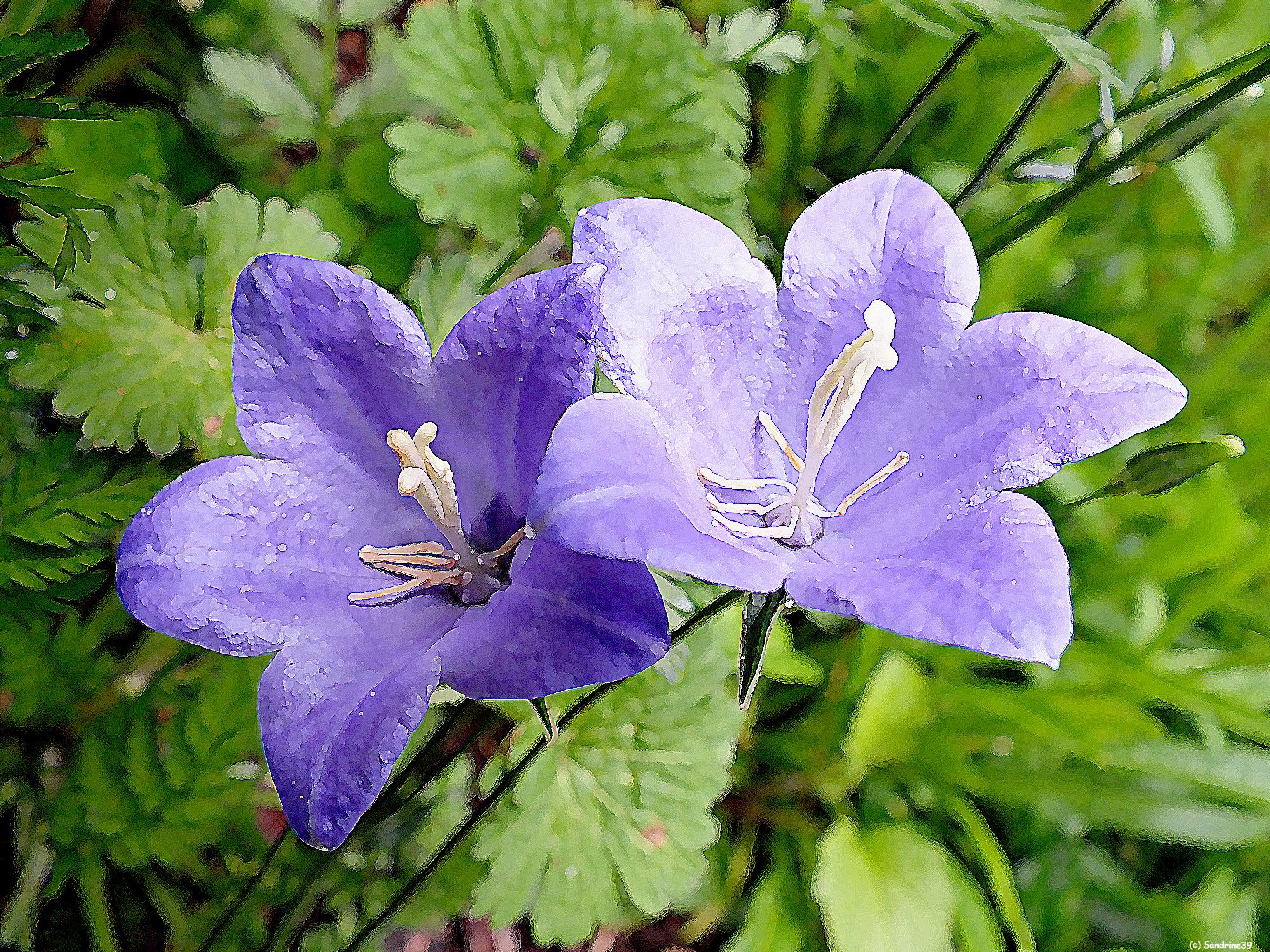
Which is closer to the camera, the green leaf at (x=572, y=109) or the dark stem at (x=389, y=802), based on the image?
the dark stem at (x=389, y=802)

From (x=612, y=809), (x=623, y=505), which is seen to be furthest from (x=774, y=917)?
(x=623, y=505)

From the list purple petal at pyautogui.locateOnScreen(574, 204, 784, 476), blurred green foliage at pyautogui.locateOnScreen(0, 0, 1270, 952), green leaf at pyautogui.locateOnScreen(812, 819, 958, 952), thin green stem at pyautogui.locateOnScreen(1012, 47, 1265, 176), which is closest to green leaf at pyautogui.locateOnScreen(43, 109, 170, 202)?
blurred green foliage at pyautogui.locateOnScreen(0, 0, 1270, 952)

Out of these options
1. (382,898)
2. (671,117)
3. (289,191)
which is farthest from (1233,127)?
(382,898)

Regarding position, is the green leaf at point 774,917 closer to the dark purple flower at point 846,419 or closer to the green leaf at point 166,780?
the green leaf at point 166,780

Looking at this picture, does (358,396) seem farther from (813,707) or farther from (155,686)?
(813,707)

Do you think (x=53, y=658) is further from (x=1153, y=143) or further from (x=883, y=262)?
(x=1153, y=143)

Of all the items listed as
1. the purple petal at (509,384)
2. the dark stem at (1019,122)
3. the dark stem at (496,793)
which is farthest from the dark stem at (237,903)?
the dark stem at (1019,122)

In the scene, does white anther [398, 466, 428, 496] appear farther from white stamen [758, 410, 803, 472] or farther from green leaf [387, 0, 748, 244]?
green leaf [387, 0, 748, 244]
